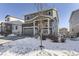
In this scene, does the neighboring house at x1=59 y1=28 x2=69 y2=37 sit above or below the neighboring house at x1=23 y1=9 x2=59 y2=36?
below

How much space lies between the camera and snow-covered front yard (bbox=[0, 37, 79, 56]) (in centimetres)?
292

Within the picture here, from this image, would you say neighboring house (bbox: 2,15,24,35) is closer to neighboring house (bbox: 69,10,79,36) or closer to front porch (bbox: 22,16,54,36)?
front porch (bbox: 22,16,54,36)

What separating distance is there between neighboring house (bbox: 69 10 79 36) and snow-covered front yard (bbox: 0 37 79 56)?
6.1 inches

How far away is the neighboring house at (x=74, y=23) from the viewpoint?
295 centimetres

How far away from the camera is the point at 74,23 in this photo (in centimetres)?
299

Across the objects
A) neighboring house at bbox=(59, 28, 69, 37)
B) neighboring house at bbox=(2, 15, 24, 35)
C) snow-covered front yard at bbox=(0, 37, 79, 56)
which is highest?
neighboring house at bbox=(2, 15, 24, 35)

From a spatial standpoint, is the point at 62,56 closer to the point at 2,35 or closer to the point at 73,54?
the point at 73,54

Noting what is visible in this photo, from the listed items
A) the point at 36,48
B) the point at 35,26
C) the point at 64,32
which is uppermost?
the point at 35,26

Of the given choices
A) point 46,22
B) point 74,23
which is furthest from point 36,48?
point 74,23

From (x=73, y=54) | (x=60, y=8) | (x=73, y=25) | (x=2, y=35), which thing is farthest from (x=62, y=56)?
(x=2, y=35)

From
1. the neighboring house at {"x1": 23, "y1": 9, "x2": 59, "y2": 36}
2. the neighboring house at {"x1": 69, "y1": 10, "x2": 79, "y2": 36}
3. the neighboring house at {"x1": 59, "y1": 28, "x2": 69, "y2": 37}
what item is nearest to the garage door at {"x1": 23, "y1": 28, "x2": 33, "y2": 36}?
the neighboring house at {"x1": 23, "y1": 9, "x2": 59, "y2": 36}

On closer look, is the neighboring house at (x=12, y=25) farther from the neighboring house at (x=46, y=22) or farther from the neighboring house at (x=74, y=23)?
the neighboring house at (x=74, y=23)

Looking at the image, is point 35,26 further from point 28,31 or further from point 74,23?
point 74,23

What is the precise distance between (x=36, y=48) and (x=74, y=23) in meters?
0.74
